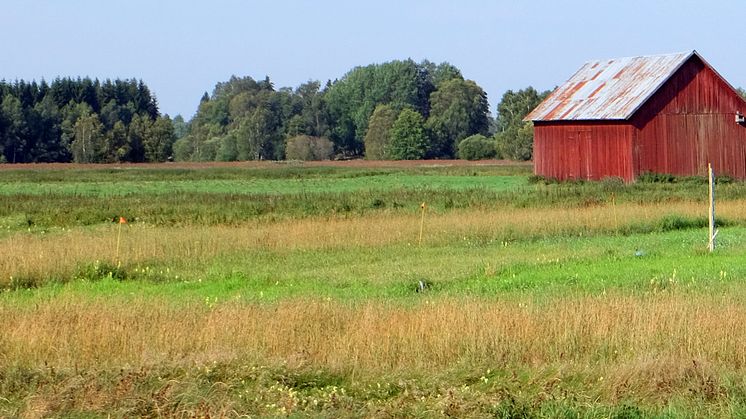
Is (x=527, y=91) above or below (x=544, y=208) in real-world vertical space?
above

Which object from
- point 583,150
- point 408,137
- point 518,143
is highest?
point 408,137

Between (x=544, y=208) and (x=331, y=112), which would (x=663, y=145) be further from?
(x=331, y=112)

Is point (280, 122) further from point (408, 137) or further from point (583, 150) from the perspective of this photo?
point (583, 150)

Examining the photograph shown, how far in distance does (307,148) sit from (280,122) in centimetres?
1716

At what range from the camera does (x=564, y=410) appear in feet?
35.6

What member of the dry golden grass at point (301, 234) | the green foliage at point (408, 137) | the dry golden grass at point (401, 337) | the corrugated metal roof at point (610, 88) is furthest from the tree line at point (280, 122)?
the dry golden grass at point (401, 337)

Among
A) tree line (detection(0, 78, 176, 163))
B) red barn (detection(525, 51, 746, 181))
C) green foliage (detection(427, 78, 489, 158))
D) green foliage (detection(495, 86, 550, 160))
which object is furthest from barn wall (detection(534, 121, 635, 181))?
green foliage (detection(427, 78, 489, 158))

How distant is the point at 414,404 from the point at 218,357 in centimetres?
241

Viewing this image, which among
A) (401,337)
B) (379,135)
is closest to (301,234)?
(401,337)

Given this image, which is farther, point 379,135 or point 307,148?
point 379,135

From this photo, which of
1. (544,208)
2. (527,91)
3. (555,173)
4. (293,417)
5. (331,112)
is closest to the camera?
(293,417)

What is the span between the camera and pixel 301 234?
25.9 meters

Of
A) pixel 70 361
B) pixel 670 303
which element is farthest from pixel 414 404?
pixel 670 303

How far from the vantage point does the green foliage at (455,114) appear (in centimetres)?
13075
